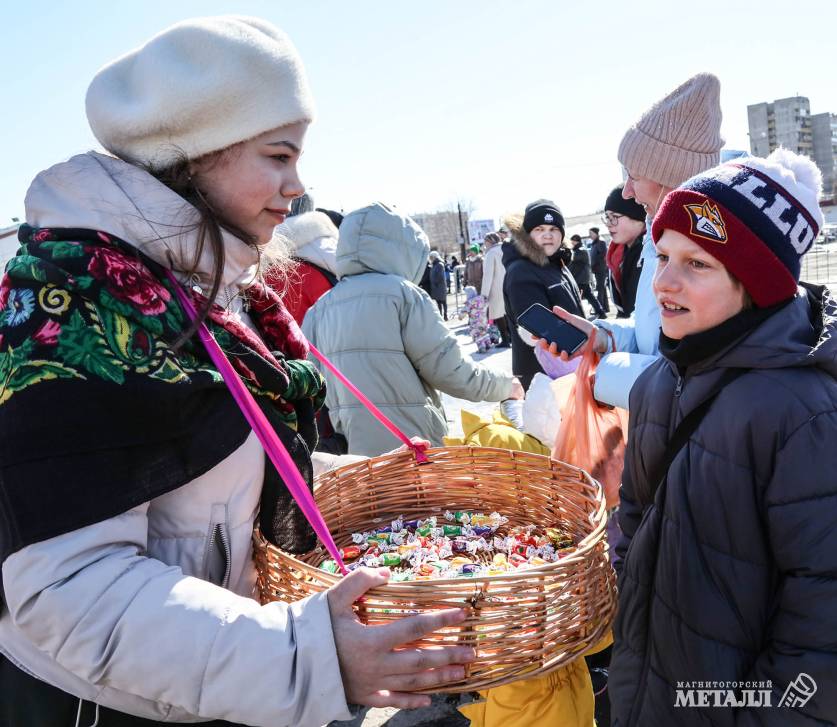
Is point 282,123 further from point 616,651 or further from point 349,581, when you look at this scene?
point 616,651

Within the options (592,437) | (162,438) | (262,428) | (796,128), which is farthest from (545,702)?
(796,128)

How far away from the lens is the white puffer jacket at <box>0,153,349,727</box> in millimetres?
875

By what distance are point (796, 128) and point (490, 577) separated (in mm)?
107671

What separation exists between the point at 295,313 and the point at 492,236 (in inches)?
341

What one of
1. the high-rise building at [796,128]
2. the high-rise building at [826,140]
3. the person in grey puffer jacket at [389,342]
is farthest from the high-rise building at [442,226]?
the person in grey puffer jacket at [389,342]

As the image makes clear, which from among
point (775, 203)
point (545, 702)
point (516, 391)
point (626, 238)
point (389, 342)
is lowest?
point (545, 702)

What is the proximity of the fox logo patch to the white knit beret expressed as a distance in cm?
95

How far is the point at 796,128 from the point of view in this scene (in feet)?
290

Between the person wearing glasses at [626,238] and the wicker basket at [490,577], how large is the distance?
2.24m

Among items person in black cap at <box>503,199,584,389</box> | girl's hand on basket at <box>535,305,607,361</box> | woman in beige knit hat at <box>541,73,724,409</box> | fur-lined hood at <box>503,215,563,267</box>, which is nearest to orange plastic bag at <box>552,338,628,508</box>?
girl's hand on basket at <box>535,305,607,361</box>

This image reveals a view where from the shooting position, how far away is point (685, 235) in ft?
4.94

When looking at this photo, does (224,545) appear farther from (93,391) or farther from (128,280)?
(128,280)

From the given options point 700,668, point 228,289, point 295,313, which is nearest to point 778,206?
point 700,668

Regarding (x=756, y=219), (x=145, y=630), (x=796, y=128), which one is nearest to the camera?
(x=145, y=630)
